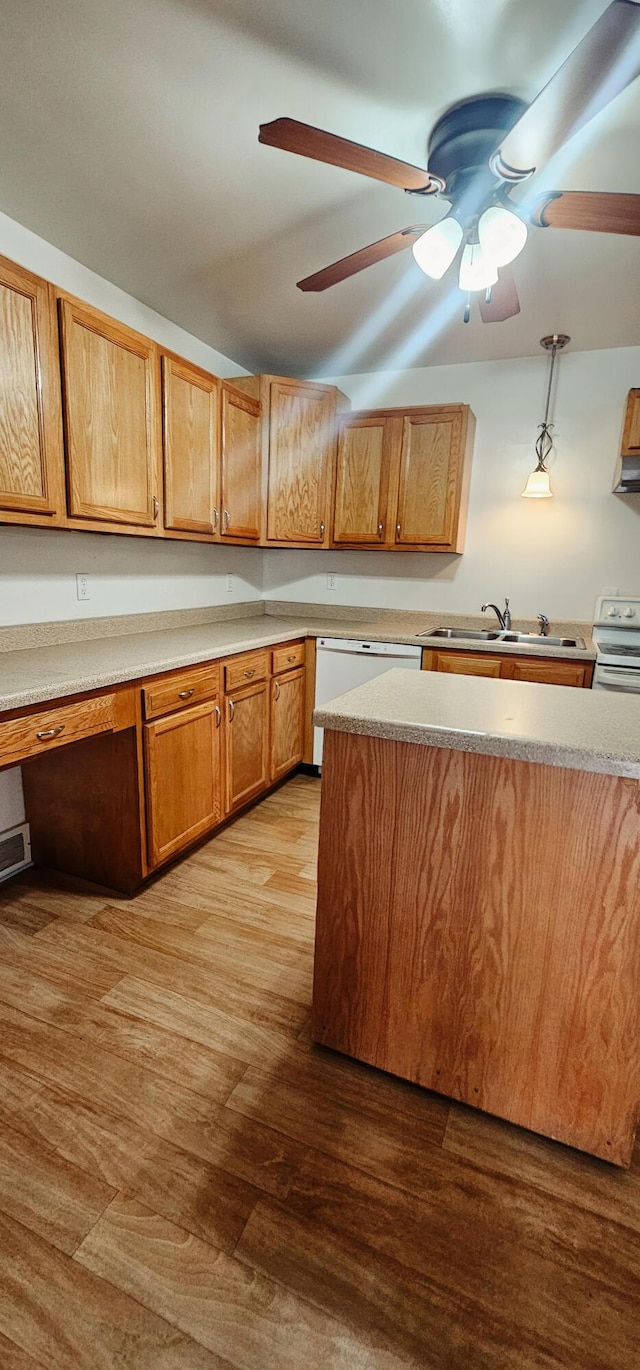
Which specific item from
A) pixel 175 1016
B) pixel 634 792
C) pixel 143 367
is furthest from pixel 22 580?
pixel 634 792

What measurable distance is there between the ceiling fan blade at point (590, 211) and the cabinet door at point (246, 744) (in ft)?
6.41

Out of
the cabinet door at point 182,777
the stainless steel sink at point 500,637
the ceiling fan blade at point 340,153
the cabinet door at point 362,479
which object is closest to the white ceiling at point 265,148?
the ceiling fan blade at point 340,153

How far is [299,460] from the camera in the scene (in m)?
3.22

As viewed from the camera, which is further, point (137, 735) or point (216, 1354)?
point (137, 735)

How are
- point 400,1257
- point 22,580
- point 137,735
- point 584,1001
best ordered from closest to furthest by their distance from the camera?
1. point 400,1257
2. point 584,1001
3. point 137,735
4. point 22,580

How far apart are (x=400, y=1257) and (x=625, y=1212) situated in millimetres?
484

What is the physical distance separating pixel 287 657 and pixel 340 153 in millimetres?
2106

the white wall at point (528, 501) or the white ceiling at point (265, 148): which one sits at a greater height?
the white ceiling at point (265, 148)

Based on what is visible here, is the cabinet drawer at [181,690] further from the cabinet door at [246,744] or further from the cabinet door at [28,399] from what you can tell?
the cabinet door at [28,399]

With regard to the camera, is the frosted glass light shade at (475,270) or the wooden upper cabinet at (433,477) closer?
the frosted glass light shade at (475,270)

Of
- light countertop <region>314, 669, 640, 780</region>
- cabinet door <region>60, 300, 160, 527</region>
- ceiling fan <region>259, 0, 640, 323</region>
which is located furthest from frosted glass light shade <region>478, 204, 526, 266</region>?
cabinet door <region>60, 300, 160, 527</region>

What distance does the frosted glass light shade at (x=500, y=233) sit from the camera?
4.73 ft

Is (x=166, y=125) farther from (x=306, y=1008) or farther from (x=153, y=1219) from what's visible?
(x=153, y=1219)

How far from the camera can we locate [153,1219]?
43.3 inches
